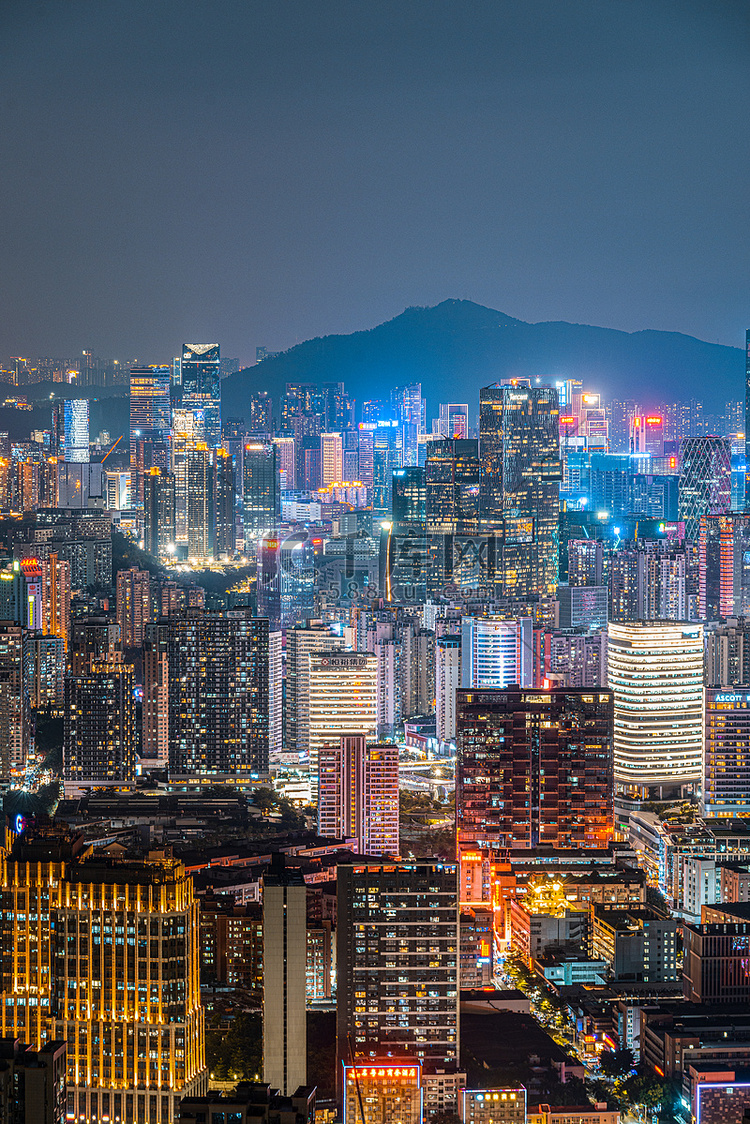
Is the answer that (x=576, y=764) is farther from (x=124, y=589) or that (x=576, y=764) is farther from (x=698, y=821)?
(x=124, y=589)

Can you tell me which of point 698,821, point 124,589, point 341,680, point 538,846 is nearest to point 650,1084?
point 538,846

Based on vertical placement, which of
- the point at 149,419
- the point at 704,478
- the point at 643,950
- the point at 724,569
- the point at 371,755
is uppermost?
the point at 149,419

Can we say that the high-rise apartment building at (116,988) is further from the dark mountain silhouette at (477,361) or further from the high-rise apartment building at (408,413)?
the high-rise apartment building at (408,413)

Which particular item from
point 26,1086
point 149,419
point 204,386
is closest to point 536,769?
point 26,1086

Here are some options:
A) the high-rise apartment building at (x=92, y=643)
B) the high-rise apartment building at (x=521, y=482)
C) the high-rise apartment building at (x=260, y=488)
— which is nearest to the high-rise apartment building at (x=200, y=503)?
the high-rise apartment building at (x=260, y=488)

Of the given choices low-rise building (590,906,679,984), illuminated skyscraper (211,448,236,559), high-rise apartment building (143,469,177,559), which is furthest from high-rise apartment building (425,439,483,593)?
low-rise building (590,906,679,984)

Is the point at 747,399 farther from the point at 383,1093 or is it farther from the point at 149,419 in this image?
the point at 383,1093
